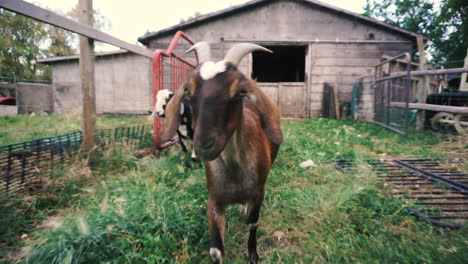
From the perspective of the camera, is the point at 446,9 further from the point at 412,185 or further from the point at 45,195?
the point at 45,195

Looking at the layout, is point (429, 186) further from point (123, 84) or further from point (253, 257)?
point (123, 84)

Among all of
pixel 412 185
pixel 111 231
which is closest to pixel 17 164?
pixel 111 231

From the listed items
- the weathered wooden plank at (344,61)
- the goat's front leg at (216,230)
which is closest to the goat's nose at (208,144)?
the goat's front leg at (216,230)

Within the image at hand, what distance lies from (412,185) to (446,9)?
23.8m

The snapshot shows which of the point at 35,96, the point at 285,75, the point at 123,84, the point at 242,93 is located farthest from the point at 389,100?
the point at 35,96

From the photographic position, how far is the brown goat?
1312mm

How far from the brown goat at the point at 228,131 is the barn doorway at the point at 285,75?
818 cm

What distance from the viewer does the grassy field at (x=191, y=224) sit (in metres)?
1.64

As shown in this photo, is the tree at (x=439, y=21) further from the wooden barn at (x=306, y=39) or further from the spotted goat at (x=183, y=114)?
the spotted goat at (x=183, y=114)

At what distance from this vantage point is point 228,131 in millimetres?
1384

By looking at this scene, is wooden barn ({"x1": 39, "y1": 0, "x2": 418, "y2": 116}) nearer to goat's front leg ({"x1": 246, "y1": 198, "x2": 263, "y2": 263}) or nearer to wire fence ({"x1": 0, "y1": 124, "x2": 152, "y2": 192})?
wire fence ({"x1": 0, "y1": 124, "x2": 152, "y2": 192})

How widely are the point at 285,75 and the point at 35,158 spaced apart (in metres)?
18.3

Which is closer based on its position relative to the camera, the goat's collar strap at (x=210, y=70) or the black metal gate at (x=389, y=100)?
the goat's collar strap at (x=210, y=70)

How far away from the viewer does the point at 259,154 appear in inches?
74.4
